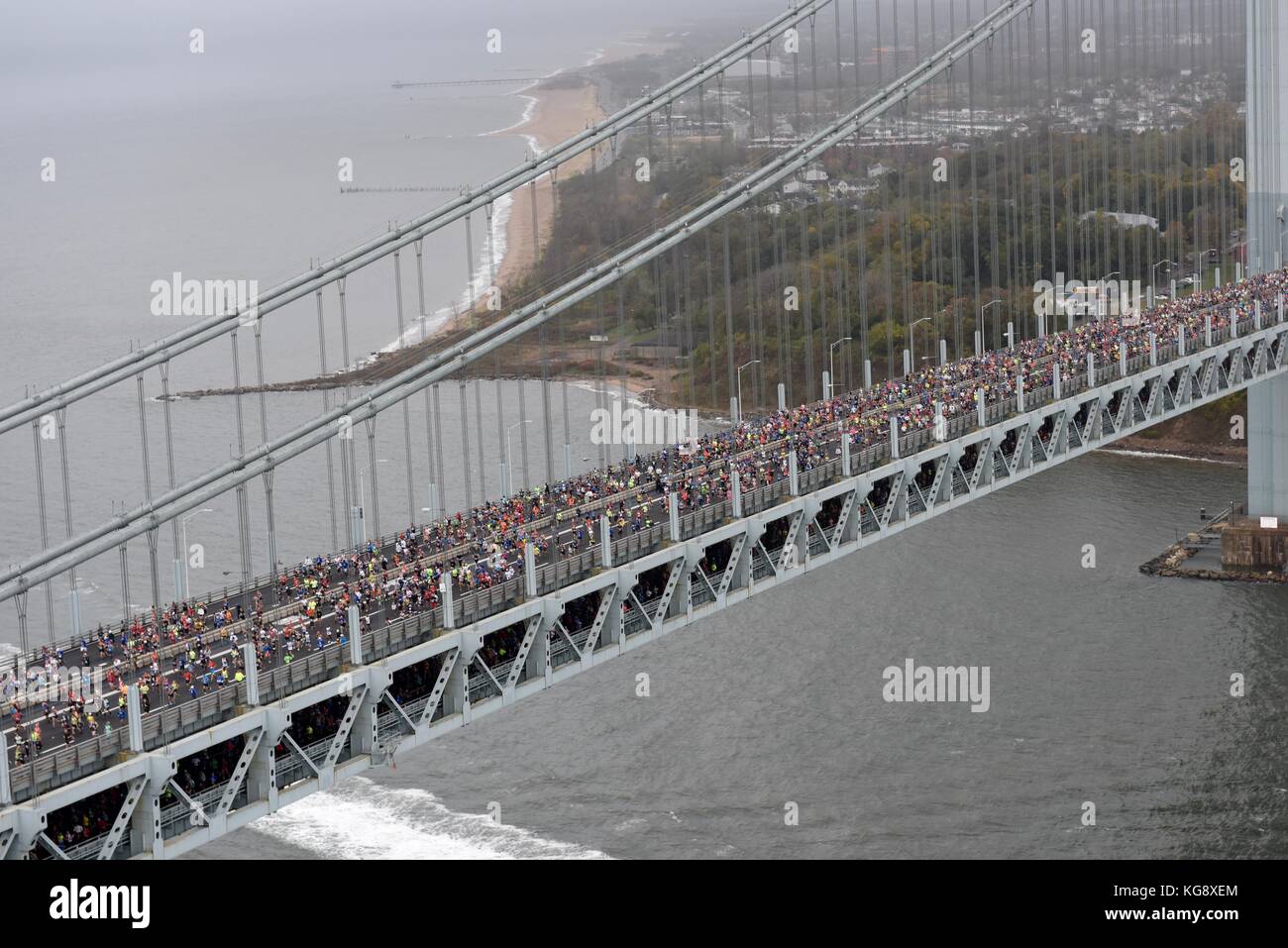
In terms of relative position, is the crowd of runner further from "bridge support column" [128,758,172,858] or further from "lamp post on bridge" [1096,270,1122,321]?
"lamp post on bridge" [1096,270,1122,321]

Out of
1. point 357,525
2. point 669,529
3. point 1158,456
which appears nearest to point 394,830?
point 357,525

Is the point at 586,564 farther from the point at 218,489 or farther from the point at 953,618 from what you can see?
the point at 953,618

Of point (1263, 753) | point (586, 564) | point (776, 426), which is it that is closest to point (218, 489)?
point (586, 564)

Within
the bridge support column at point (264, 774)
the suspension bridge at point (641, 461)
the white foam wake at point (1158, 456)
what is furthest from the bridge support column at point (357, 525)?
the white foam wake at point (1158, 456)

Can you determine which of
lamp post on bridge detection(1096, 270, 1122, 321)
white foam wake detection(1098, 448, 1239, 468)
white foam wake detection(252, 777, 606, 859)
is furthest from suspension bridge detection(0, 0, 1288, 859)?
white foam wake detection(252, 777, 606, 859)

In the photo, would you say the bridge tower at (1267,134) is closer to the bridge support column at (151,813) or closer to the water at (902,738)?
the water at (902,738)

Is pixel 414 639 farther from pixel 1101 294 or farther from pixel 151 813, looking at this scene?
pixel 1101 294
